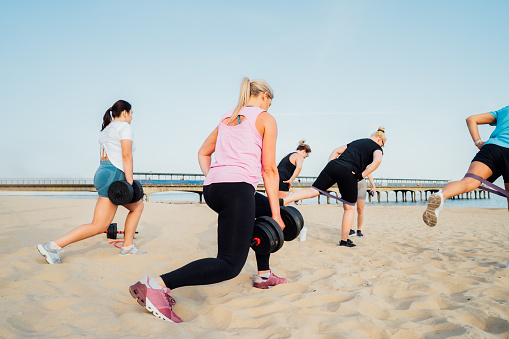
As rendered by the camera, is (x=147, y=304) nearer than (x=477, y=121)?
Yes

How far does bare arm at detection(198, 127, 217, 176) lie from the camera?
8.59 ft

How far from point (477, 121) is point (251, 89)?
2.68 metres

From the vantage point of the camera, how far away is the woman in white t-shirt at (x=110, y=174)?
129 inches

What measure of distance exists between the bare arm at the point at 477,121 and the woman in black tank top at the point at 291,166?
2.76 meters

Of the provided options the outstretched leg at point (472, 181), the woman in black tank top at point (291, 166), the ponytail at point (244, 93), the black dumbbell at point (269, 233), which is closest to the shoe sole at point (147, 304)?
the black dumbbell at point (269, 233)

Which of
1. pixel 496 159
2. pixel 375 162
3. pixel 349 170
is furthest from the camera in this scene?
pixel 375 162

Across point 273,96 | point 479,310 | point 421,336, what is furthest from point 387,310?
point 273,96

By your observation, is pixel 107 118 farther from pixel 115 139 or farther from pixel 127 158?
pixel 127 158

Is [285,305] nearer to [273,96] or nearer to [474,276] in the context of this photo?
[273,96]

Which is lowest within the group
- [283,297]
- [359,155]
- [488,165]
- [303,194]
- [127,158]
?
[283,297]

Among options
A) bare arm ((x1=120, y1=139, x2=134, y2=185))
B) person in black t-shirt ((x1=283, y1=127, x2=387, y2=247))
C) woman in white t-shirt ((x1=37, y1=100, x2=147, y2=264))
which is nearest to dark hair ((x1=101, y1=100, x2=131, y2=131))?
woman in white t-shirt ((x1=37, y1=100, x2=147, y2=264))

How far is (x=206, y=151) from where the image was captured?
8.71ft

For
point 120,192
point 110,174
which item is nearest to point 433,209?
point 120,192

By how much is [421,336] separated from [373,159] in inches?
136
